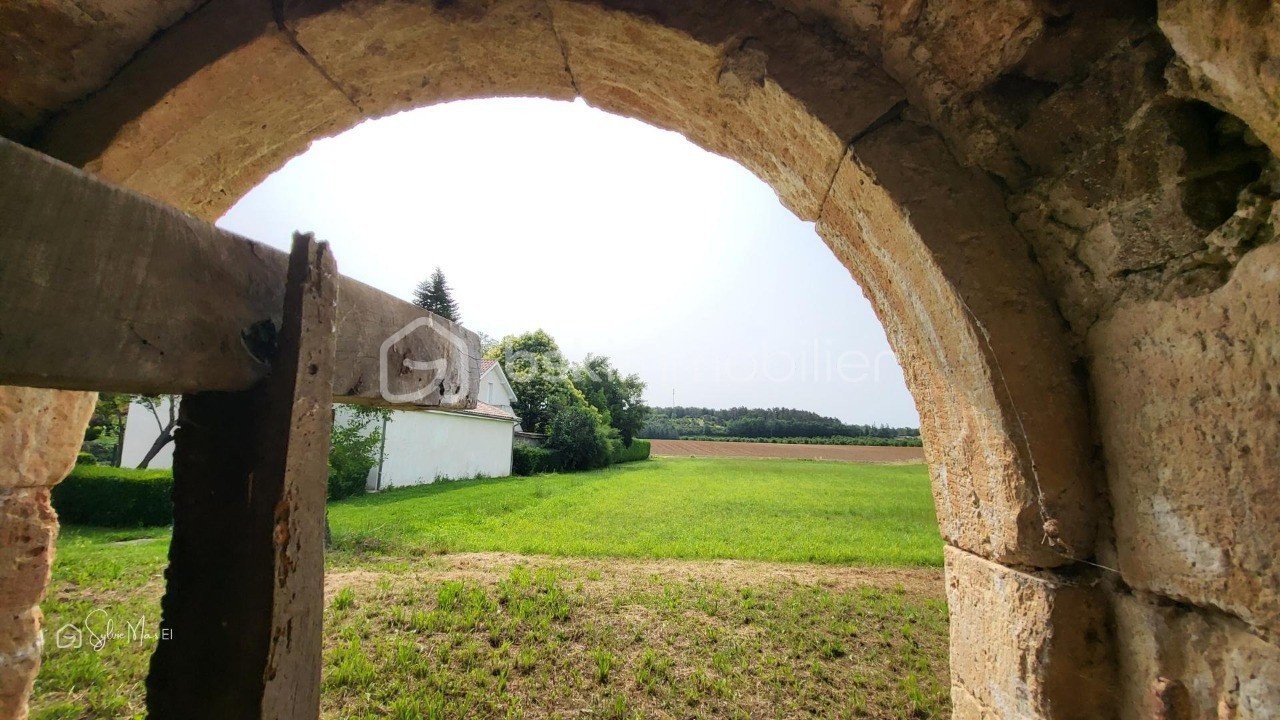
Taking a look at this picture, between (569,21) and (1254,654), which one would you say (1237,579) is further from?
(569,21)

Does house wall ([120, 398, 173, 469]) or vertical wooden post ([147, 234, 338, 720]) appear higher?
vertical wooden post ([147, 234, 338, 720])

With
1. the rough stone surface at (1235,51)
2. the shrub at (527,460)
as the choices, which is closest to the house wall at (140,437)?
the shrub at (527,460)

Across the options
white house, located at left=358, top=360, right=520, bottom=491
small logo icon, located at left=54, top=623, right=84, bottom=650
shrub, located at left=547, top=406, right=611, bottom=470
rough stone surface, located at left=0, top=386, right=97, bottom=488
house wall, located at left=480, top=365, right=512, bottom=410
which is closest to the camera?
rough stone surface, located at left=0, top=386, right=97, bottom=488

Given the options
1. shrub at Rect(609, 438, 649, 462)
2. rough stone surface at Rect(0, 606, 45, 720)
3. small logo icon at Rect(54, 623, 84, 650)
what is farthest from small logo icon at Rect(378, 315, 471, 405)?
shrub at Rect(609, 438, 649, 462)

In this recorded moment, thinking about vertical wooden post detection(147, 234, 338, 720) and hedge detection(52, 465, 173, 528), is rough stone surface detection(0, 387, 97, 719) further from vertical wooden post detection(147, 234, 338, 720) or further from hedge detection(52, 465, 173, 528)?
hedge detection(52, 465, 173, 528)

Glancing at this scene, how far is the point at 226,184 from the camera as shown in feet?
8.54

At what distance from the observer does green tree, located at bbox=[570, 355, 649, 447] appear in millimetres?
38344

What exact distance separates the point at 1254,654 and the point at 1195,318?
771mm

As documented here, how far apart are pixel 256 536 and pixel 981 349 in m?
1.91

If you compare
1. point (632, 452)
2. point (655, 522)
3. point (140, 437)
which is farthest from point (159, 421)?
point (632, 452)

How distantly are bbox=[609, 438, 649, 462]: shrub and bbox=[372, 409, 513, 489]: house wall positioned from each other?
868cm

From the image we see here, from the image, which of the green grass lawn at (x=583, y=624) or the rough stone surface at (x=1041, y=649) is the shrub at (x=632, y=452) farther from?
the rough stone surface at (x=1041, y=649)

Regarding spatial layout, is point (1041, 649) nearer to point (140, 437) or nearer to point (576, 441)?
point (140, 437)

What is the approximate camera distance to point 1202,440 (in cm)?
127
